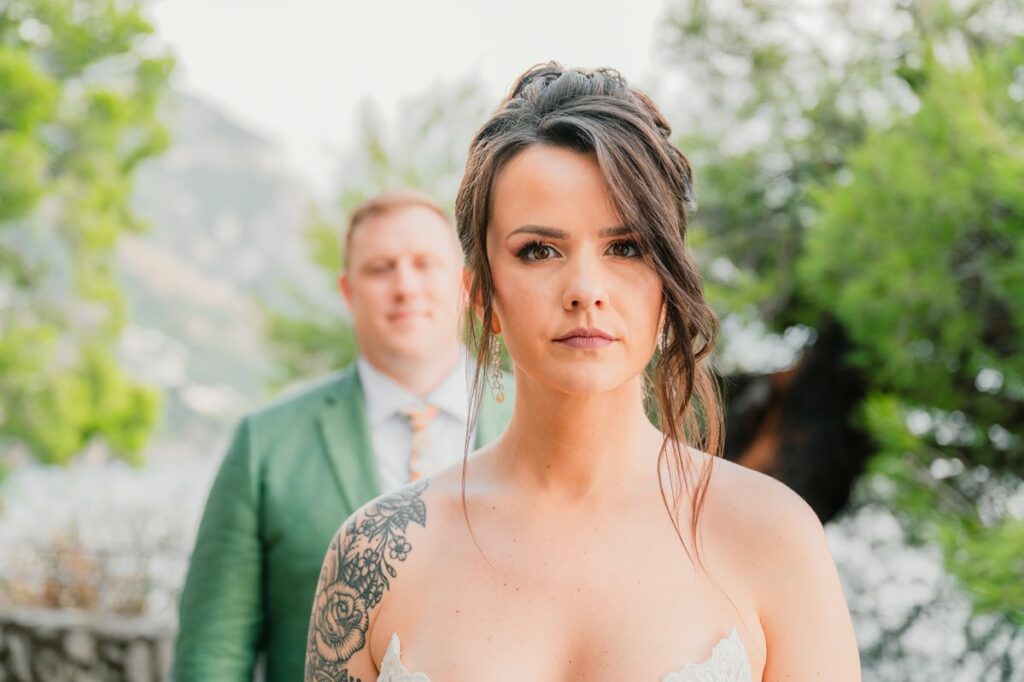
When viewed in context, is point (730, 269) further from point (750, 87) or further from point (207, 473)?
point (207, 473)

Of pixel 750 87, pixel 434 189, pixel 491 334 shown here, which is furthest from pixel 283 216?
pixel 491 334

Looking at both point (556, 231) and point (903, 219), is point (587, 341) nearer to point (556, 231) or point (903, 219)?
point (556, 231)

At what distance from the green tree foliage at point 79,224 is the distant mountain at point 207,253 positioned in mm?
8413

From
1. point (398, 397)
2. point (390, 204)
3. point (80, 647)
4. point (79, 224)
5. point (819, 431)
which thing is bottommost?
point (80, 647)

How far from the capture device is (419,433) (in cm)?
299

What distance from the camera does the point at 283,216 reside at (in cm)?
3497

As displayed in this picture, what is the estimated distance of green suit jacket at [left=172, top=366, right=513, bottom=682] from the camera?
2.73m

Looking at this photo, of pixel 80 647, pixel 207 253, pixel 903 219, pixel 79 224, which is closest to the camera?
pixel 903 219

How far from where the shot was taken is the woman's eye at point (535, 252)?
1562 millimetres

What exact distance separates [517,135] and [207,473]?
7.41 metres

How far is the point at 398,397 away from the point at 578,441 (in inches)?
55.8

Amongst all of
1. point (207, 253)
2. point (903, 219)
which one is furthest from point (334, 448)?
point (207, 253)

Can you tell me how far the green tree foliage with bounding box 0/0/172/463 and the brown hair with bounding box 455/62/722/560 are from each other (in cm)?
967

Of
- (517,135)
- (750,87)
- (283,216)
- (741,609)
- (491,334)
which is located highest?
(283,216)
